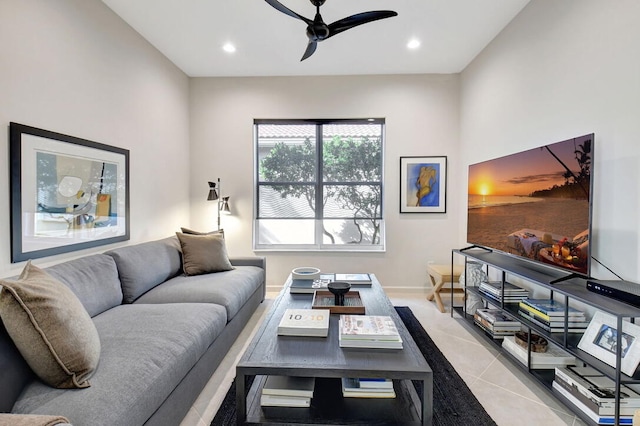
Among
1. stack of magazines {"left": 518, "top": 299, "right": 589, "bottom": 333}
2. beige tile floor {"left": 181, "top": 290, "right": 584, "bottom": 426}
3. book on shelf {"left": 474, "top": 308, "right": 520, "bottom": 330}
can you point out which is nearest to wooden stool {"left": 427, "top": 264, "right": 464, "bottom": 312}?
beige tile floor {"left": 181, "top": 290, "right": 584, "bottom": 426}

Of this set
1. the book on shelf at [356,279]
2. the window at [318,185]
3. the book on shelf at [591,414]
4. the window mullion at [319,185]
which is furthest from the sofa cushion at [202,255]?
the book on shelf at [591,414]

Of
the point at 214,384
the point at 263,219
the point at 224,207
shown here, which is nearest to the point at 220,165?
the point at 224,207

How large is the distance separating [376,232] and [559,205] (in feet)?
7.62

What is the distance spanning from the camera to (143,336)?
1611mm

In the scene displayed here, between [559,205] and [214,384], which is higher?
[559,205]

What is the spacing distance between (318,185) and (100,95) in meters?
2.52

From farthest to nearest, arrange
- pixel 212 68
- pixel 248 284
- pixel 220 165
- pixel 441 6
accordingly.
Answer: pixel 220 165 → pixel 212 68 → pixel 248 284 → pixel 441 6

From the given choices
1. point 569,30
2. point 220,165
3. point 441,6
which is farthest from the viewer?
point 220,165

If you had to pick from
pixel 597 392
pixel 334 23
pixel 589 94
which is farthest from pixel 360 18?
pixel 597 392

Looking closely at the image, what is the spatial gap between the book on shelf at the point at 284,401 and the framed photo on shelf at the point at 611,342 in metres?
1.50

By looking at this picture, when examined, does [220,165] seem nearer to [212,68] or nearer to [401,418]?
[212,68]

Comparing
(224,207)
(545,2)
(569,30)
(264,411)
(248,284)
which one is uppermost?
(545,2)

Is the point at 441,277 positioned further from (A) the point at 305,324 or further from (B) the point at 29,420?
(B) the point at 29,420

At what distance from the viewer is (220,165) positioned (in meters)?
4.09
